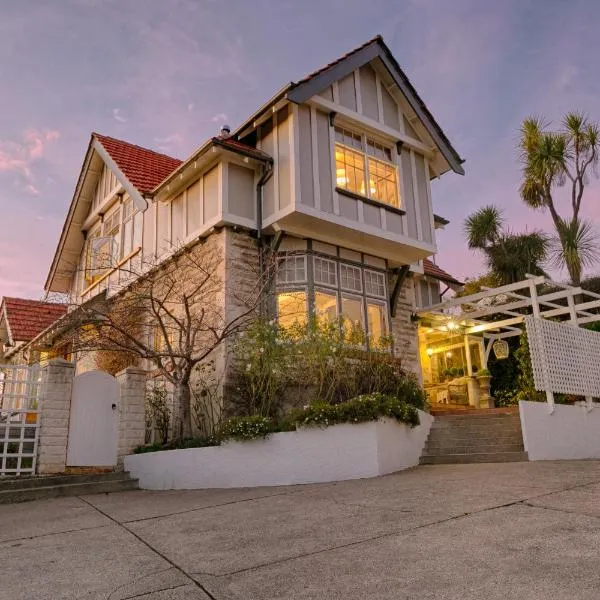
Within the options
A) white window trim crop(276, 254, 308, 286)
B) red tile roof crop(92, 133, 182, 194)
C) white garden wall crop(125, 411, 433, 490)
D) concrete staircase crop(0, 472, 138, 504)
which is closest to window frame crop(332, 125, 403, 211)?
white window trim crop(276, 254, 308, 286)

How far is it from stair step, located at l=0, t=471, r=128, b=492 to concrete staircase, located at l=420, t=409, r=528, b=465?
5112 millimetres

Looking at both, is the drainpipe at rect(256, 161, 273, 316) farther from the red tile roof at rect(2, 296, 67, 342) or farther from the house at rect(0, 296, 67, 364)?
the red tile roof at rect(2, 296, 67, 342)

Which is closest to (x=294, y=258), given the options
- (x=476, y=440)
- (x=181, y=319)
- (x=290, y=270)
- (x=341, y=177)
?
(x=290, y=270)

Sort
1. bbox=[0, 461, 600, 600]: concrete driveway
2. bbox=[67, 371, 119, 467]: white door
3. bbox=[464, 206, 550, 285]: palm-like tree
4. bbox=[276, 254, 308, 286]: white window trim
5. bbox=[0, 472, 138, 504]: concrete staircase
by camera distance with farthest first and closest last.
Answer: bbox=[464, 206, 550, 285]: palm-like tree → bbox=[276, 254, 308, 286]: white window trim → bbox=[67, 371, 119, 467]: white door → bbox=[0, 472, 138, 504]: concrete staircase → bbox=[0, 461, 600, 600]: concrete driveway

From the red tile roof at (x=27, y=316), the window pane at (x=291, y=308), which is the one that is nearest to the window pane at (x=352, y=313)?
the window pane at (x=291, y=308)

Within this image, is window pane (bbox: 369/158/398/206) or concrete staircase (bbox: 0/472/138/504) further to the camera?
window pane (bbox: 369/158/398/206)

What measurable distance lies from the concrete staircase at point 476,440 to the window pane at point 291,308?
10.9 feet

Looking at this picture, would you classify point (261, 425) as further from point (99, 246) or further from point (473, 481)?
point (99, 246)

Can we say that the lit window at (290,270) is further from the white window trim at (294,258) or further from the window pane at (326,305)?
the window pane at (326,305)

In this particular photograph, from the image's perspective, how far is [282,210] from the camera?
35.0ft

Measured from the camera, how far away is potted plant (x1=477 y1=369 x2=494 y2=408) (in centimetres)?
1529

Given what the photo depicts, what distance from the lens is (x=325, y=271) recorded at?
11414 millimetres

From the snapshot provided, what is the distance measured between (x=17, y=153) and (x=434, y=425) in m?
13.2

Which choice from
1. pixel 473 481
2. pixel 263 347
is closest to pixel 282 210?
pixel 263 347
